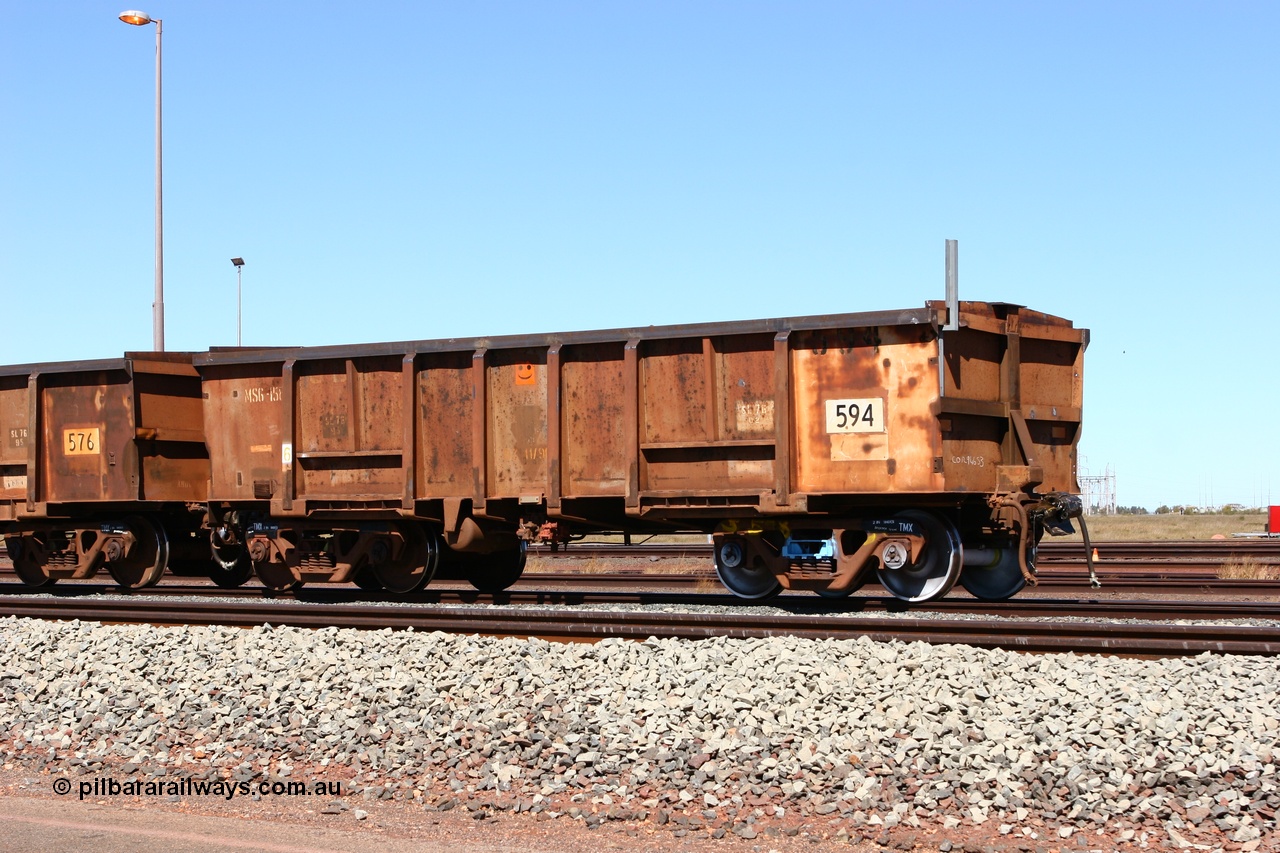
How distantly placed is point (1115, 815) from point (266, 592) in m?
12.2

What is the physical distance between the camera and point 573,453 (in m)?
13.7

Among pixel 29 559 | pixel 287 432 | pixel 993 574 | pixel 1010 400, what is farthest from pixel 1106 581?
pixel 29 559

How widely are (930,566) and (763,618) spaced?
2.92m

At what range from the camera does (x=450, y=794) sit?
6891mm

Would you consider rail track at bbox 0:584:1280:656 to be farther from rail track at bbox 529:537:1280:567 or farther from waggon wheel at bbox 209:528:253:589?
rail track at bbox 529:537:1280:567

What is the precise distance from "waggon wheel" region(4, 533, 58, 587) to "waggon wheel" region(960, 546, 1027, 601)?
1158 centimetres

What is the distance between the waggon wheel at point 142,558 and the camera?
52.3 ft

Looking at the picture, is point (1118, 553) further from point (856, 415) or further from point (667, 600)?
point (856, 415)

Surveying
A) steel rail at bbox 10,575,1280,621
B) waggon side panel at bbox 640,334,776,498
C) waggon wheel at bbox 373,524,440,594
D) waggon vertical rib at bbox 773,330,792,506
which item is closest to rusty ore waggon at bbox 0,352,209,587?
steel rail at bbox 10,575,1280,621

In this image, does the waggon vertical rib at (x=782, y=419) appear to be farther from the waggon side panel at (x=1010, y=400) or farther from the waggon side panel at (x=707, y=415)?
the waggon side panel at (x=1010, y=400)

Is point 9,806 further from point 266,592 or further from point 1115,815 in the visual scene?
point 266,592

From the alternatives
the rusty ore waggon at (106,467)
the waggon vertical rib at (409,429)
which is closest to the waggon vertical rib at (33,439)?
the rusty ore waggon at (106,467)

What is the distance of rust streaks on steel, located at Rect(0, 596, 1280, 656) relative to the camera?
8.84m

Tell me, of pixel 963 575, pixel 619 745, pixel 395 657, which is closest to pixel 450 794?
pixel 619 745
